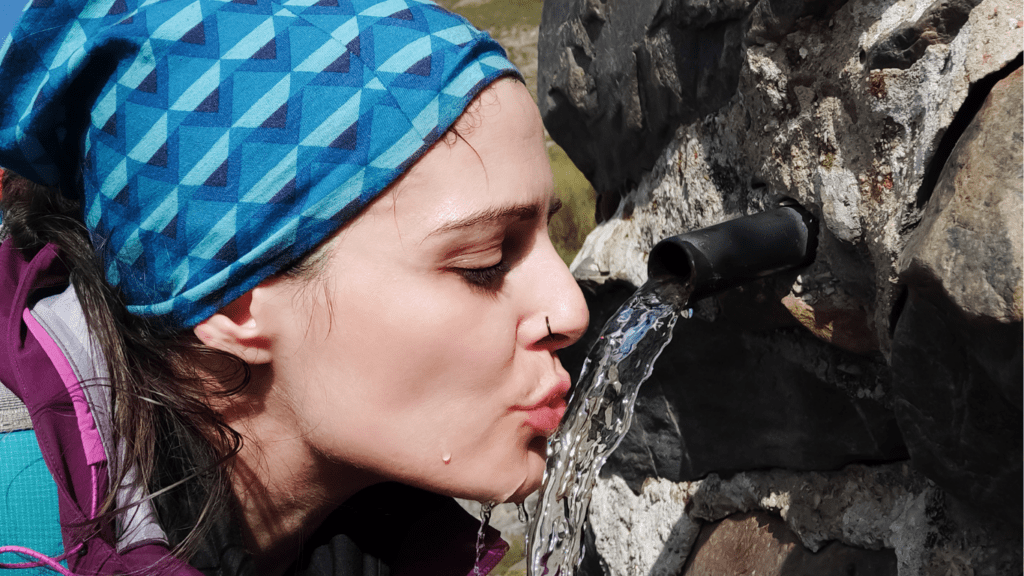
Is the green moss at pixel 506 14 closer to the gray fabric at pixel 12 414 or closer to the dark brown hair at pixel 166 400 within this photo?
the dark brown hair at pixel 166 400

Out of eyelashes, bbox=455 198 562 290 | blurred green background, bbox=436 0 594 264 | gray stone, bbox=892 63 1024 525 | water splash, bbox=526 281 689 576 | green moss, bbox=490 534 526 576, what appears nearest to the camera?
gray stone, bbox=892 63 1024 525

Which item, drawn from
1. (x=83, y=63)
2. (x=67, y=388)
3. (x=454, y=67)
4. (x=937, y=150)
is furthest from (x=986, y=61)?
A: (x=67, y=388)

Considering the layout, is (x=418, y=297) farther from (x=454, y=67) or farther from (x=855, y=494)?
(x=855, y=494)

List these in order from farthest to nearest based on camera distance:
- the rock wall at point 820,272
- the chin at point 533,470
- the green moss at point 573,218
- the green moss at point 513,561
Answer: the green moss at point 573,218 < the green moss at point 513,561 < the chin at point 533,470 < the rock wall at point 820,272

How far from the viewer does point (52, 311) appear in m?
1.38

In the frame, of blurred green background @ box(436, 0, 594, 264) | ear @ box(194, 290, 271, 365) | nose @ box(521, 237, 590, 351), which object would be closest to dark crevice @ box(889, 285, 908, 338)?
nose @ box(521, 237, 590, 351)

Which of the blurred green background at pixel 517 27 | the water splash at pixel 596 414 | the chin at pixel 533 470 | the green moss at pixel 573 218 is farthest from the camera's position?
the blurred green background at pixel 517 27

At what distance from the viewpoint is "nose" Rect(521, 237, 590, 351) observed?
1.33 meters

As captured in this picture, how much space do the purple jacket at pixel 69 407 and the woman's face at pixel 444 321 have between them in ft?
0.93

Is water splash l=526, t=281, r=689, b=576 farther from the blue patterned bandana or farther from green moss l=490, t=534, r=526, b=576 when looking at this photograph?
green moss l=490, t=534, r=526, b=576

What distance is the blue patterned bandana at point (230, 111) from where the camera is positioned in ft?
3.99

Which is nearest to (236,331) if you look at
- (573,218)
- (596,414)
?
(596,414)

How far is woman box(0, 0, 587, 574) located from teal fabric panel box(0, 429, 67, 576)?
3 cm

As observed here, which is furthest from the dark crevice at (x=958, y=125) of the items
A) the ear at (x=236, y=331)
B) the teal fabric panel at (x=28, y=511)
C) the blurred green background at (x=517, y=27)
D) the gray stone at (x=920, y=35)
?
the blurred green background at (x=517, y=27)
